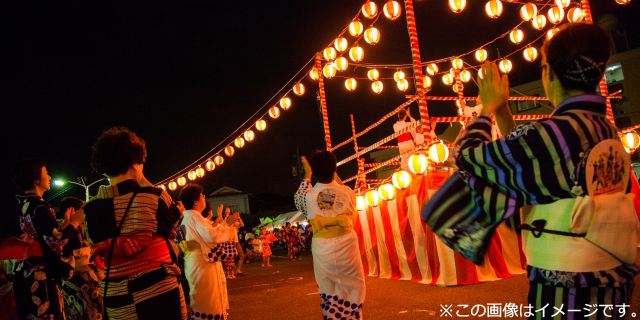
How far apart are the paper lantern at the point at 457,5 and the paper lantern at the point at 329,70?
11.8ft

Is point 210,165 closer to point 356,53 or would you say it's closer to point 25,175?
point 356,53

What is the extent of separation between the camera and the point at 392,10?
9133mm

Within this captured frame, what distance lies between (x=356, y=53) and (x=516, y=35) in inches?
171

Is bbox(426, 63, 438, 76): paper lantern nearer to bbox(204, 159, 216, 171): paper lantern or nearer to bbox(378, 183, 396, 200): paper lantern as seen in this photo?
bbox(378, 183, 396, 200): paper lantern

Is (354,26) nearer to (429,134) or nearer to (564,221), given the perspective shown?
(429,134)

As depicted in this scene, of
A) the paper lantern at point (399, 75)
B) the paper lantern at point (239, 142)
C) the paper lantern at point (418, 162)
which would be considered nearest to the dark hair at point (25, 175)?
the paper lantern at point (418, 162)

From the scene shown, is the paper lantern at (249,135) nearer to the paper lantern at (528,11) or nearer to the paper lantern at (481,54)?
the paper lantern at (481,54)

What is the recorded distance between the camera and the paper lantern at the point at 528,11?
31.8 feet

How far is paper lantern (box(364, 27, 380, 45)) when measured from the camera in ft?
32.8

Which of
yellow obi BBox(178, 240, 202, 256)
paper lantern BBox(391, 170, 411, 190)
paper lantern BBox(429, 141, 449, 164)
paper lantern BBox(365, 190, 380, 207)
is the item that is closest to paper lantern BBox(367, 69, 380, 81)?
paper lantern BBox(365, 190, 380, 207)

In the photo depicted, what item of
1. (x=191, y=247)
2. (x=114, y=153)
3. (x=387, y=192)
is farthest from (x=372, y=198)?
(x=114, y=153)

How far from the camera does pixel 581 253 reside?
1.52 m

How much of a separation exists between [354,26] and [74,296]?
831 centimetres

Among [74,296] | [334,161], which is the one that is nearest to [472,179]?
[334,161]
